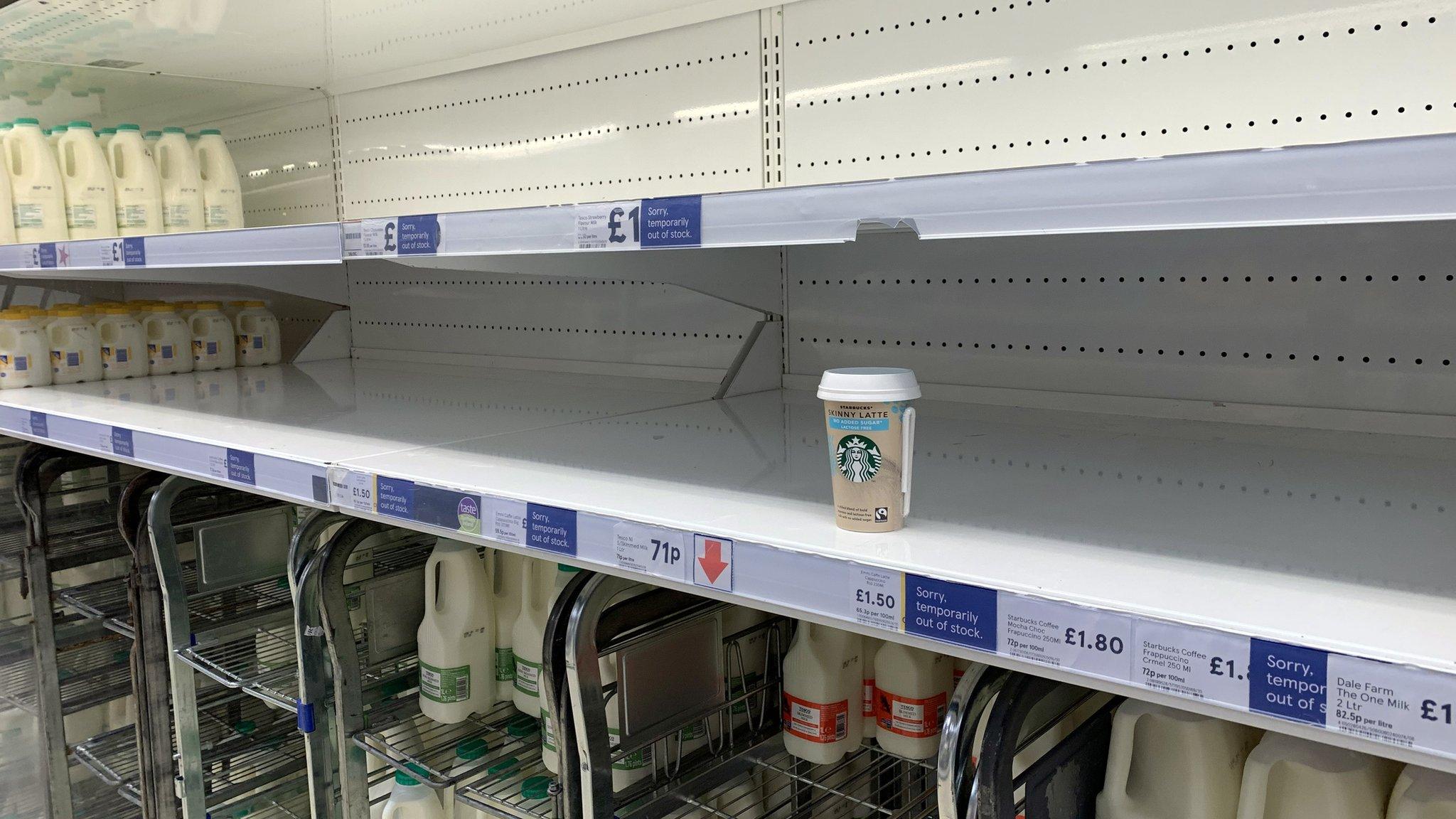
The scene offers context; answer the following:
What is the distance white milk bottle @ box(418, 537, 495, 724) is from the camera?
173 centimetres

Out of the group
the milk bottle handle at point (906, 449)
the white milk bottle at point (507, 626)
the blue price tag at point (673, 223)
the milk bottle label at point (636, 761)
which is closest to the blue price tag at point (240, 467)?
the white milk bottle at point (507, 626)

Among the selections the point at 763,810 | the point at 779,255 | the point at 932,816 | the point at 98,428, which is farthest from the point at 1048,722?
the point at 98,428

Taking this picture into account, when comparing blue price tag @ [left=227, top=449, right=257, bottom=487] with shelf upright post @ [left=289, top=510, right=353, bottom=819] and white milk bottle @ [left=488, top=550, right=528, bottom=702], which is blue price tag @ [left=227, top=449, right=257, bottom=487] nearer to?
shelf upright post @ [left=289, top=510, right=353, bottom=819]

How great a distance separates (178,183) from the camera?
261cm

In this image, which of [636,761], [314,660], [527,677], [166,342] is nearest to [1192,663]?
[636,761]

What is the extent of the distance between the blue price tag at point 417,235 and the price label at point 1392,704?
112 centimetres

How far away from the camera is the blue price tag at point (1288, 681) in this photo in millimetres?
645

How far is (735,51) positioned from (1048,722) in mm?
1462

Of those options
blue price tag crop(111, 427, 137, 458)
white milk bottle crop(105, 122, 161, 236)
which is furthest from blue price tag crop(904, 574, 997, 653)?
white milk bottle crop(105, 122, 161, 236)

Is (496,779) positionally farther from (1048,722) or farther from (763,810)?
(1048,722)

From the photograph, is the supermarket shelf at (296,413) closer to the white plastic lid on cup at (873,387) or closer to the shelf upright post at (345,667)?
the shelf upright post at (345,667)

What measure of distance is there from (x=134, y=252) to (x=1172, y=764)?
6.31 ft

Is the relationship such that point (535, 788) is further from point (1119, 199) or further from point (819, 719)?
point (1119, 199)

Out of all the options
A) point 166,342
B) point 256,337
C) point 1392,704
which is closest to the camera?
point 1392,704
